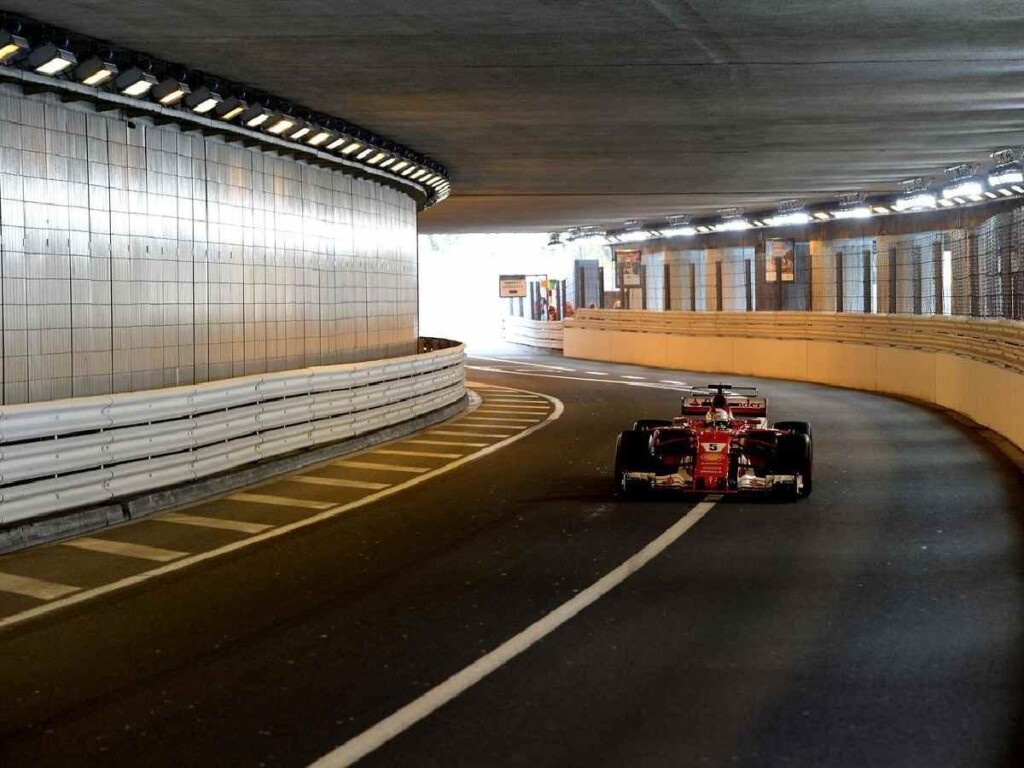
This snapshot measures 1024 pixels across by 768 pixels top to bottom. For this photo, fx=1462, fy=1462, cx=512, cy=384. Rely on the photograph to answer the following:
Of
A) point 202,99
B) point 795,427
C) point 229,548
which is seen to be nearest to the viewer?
point 229,548

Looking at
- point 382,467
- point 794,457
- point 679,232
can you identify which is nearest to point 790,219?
point 679,232

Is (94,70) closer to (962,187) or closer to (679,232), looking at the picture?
(962,187)

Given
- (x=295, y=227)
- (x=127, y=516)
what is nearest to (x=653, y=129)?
(x=295, y=227)

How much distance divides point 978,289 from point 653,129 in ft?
20.3

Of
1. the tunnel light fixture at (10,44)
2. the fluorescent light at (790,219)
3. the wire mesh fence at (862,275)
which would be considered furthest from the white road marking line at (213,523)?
the fluorescent light at (790,219)

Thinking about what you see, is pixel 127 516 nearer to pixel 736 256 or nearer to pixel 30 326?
pixel 30 326

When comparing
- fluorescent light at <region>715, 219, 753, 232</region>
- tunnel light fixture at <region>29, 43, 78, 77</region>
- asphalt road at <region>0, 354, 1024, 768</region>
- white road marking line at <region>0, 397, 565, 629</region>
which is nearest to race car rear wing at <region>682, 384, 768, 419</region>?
asphalt road at <region>0, 354, 1024, 768</region>

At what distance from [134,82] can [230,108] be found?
255cm

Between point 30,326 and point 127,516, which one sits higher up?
point 30,326

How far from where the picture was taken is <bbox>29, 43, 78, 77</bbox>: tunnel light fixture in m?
12.9

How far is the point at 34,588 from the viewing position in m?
10.6

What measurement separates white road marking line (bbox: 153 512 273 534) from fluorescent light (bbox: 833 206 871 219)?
2750cm

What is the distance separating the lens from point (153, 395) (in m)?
14.7

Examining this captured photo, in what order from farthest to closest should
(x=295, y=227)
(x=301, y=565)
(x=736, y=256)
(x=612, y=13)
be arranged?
(x=736, y=256) < (x=295, y=227) < (x=612, y=13) < (x=301, y=565)
